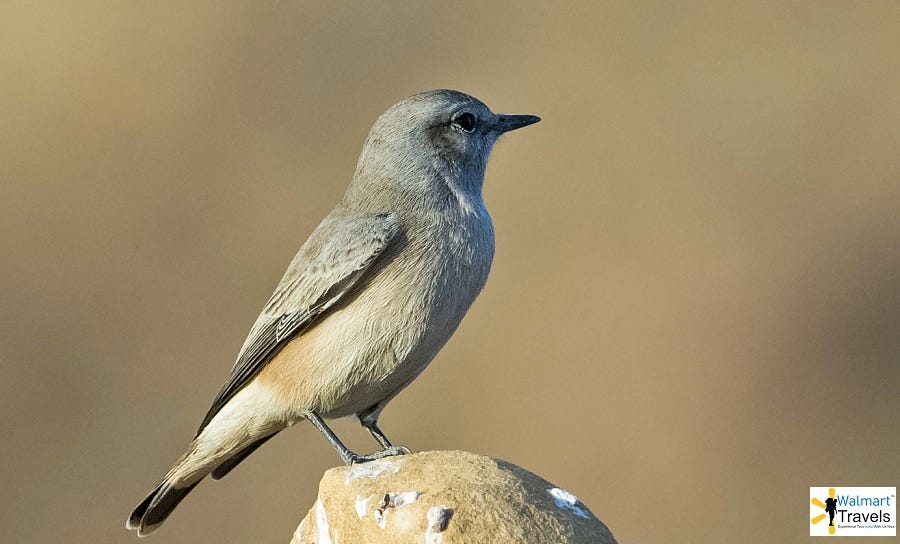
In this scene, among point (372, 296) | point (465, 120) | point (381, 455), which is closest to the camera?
point (381, 455)

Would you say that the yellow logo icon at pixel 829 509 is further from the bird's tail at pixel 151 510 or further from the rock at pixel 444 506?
the bird's tail at pixel 151 510

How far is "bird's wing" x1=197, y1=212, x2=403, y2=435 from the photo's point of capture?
22.9 ft

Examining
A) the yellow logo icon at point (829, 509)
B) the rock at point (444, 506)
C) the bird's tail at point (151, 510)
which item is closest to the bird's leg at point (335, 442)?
the rock at point (444, 506)

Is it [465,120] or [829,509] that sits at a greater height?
[465,120]

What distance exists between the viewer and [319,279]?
281 inches

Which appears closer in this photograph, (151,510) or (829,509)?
(151,510)

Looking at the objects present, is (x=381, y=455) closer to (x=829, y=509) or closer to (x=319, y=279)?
(x=319, y=279)

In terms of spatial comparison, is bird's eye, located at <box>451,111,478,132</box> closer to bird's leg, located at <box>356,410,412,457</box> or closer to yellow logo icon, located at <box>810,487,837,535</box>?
bird's leg, located at <box>356,410,412,457</box>

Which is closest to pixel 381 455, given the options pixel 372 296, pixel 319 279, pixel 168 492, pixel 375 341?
pixel 375 341

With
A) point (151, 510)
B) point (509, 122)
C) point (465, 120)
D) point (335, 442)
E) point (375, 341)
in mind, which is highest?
point (509, 122)

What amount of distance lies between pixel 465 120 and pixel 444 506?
10.7 ft

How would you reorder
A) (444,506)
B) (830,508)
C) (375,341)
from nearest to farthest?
(444,506) → (375,341) → (830,508)

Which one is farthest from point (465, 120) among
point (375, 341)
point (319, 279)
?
point (375, 341)

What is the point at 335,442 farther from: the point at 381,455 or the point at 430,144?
the point at 430,144
